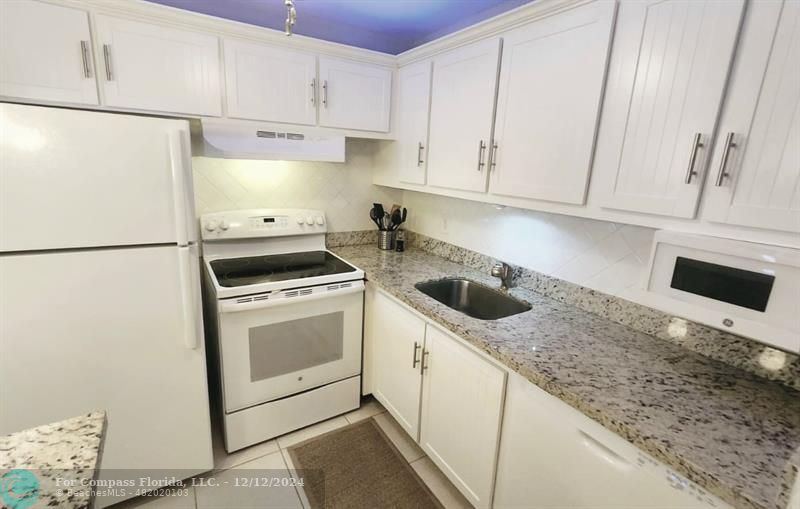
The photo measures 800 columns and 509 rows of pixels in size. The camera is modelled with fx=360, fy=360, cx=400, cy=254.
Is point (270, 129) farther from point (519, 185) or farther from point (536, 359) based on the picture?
point (536, 359)

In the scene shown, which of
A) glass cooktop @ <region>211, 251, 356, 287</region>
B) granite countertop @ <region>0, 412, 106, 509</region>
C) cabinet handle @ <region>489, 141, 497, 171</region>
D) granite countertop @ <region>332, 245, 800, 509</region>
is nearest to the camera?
granite countertop @ <region>0, 412, 106, 509</region>

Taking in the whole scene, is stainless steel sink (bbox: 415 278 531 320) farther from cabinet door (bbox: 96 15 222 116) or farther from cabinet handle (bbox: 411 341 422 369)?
cabinet door (bbox: 96 15 222 116)

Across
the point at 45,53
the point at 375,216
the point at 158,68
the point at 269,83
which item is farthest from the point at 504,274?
the point at 45,53

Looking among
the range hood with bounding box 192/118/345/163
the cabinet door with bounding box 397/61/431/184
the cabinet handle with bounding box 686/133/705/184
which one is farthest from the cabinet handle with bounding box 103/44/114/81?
the cabinet handle with bounding box 686/133/705/184

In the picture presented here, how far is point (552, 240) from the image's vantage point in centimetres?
183

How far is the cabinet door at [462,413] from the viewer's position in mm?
1414

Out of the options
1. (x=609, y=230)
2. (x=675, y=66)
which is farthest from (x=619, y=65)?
(x=609, y=230)

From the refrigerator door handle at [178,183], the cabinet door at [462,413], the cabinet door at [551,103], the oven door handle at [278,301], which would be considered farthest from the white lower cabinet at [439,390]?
the refrigerator door handle at [178,183]

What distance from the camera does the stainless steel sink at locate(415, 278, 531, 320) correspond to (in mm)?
1911

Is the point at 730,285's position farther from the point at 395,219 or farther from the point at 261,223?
the point at 261,223

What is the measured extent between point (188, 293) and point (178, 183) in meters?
0.47

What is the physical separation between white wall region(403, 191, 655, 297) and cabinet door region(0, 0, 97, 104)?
77.5 inches

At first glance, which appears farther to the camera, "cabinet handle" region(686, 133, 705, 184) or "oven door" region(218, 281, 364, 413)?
"oven door" region(218, 281, 364, 413)

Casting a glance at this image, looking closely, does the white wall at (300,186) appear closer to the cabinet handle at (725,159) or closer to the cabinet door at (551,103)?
the cabinet door at (551,103)
